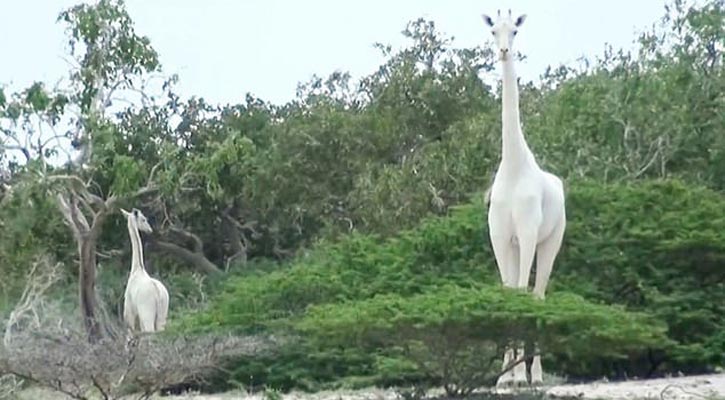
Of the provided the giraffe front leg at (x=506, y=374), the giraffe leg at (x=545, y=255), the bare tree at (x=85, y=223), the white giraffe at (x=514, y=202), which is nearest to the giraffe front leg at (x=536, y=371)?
the white giraffe at (x=514, y=202)

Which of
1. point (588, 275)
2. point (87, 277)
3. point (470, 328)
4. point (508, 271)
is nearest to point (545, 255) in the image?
point (508, 271)

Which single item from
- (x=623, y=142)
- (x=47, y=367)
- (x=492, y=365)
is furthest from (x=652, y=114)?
(x=47, y=367)

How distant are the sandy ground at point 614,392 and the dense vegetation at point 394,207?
1.00ft

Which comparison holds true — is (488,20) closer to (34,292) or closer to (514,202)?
(514,202)

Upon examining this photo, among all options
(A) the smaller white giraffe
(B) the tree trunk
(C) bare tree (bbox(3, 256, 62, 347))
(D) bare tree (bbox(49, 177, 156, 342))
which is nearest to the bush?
(A) the smaller white giraffe

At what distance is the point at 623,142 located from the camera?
21.6 m

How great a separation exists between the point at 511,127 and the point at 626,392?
7.77 ft

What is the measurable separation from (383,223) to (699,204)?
30.4ft

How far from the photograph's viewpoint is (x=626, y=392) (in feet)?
36.4

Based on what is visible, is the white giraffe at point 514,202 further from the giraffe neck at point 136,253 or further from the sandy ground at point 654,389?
the giraffe neck at point 136,253

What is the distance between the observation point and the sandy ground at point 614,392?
10.7 m

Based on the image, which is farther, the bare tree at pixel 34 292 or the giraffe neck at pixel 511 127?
the bare tree at pixel 34 292

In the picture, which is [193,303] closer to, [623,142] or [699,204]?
[623,142]

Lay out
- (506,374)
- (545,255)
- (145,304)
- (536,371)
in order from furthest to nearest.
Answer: (145,304)
(545,255)
(536,371)
(506,374)
